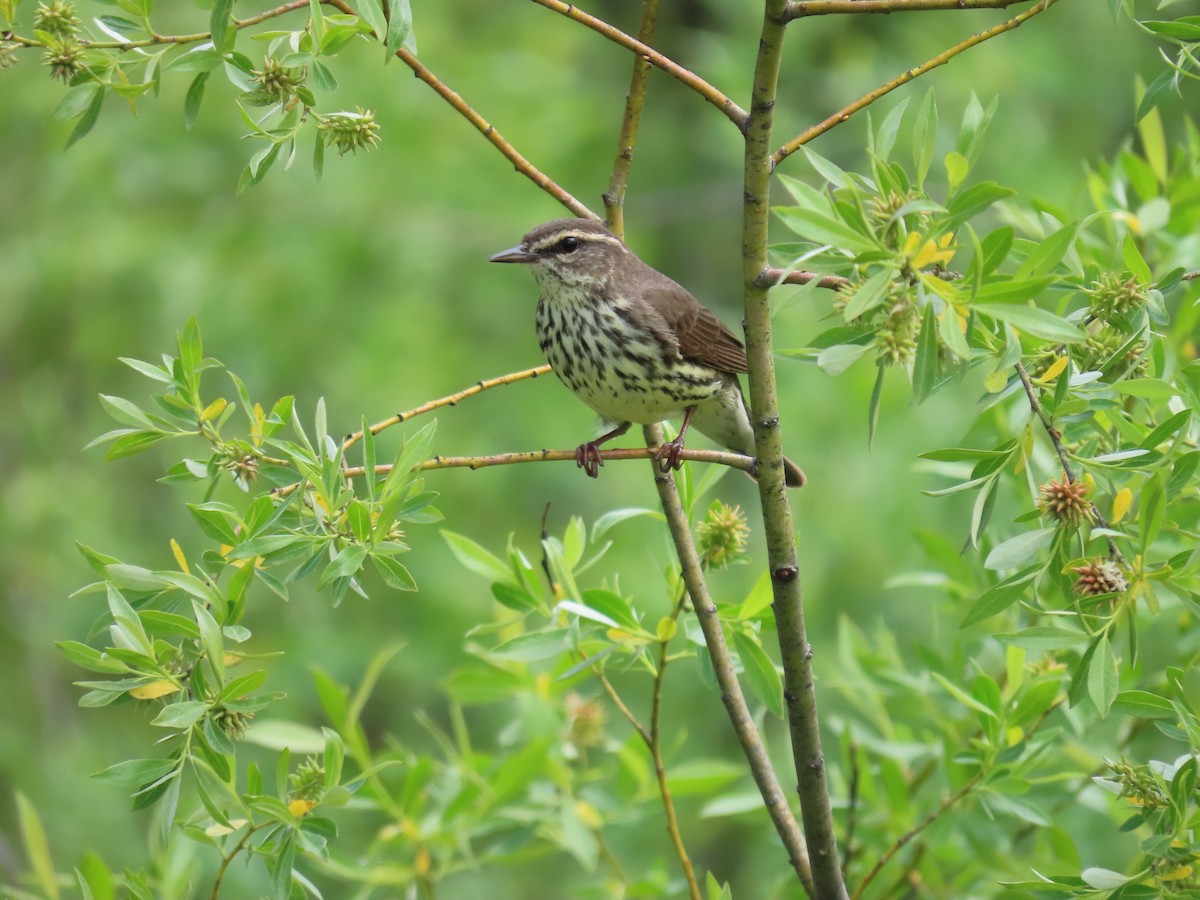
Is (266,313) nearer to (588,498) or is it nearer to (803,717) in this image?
(588,498)

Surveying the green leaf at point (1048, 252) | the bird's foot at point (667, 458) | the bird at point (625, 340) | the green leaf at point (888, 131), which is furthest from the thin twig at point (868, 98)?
the bird at point (625, 340)

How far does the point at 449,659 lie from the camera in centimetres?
650

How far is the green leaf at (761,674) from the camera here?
2.32 m

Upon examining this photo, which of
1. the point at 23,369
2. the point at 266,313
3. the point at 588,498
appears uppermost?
the point at 266,313

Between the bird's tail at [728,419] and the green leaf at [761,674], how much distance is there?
1.65 metres

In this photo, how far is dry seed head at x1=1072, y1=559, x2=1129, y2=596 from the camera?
1870 millimetres

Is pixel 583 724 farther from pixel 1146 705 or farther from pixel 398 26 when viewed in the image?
pixel 398 26

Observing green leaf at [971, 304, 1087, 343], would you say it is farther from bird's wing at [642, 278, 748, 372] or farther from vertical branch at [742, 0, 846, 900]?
bird's wing at [642, 278, 748, 372]

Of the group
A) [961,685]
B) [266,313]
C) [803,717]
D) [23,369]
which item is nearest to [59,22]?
[803,717]

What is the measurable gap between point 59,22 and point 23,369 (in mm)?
5259

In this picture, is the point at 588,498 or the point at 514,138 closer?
the point at 514,138

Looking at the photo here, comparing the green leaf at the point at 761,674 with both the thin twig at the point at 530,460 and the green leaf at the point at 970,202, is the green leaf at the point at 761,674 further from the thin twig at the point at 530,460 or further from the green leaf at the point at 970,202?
the green leaf at the point at 970,202

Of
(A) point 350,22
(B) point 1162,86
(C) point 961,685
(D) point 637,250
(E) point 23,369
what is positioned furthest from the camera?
(D) point 637,250

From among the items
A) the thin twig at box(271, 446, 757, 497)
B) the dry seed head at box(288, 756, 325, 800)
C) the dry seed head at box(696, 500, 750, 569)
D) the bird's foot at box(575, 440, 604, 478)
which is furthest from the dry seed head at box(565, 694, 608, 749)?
the dry seed head at box(288, 756, 325, 800)
